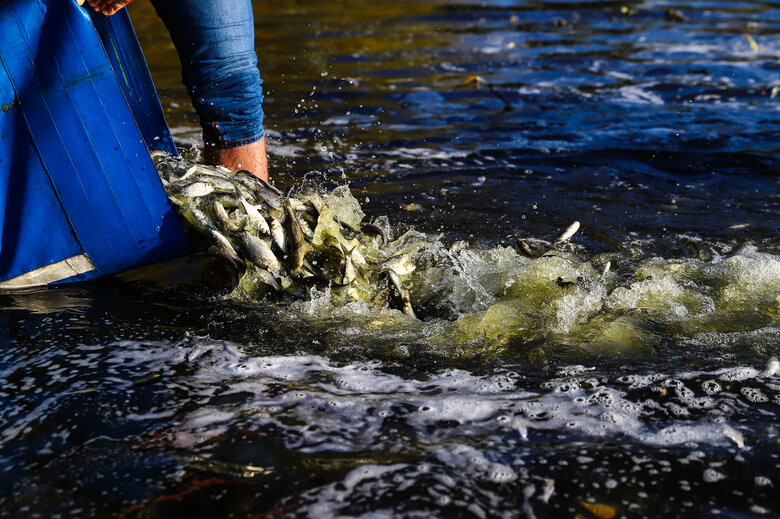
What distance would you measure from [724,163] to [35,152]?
4.04 m

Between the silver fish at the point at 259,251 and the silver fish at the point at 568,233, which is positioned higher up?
the silver fish at the point at 259,251

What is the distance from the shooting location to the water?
183 cm

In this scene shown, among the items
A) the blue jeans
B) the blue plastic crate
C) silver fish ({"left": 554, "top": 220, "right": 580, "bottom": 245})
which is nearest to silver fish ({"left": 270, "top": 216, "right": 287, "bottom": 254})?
the blue plastic crate

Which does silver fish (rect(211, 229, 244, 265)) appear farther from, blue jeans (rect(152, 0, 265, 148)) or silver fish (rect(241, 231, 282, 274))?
blue jeans (rect(152, 0, 265, 148))

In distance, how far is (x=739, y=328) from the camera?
2658mm

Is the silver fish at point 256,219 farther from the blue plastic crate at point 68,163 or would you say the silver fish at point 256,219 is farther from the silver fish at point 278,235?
the blue plastic crate at point 68,163

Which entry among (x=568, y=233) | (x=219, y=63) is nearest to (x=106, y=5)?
(x=219, y=63)

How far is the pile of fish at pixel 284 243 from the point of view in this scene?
2.71 m

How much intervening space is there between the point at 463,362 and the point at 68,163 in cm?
166

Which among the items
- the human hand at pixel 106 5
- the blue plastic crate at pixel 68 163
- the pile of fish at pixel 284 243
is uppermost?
the human hand at pixel 106 5

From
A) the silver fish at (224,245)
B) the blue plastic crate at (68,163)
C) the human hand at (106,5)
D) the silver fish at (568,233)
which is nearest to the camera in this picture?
the blue plastic crate at (68,163)

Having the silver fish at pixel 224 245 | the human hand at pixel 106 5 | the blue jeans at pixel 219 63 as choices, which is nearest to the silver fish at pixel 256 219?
the silver fish at pixel 224 245

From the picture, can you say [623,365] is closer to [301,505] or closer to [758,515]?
[758,515]

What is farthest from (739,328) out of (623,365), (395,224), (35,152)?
(35,152)
